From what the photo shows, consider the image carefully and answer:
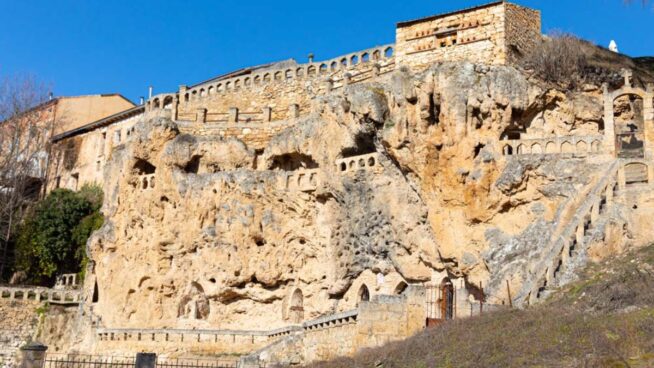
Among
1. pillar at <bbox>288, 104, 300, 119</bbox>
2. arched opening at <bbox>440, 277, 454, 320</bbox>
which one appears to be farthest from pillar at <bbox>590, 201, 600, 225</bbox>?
pillar at <bbox>288, 104, 300, 119</bbox>

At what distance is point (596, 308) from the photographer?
65.7 ft

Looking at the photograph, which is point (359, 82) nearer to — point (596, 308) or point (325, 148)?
point (325, 148)

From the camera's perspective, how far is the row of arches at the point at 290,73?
35812 millimetres

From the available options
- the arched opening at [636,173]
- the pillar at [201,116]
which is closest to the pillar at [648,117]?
the arched opening at [636,173]

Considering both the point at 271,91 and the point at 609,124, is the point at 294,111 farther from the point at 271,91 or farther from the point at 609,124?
the point at 609,124

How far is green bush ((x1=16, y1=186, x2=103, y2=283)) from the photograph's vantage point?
149ft

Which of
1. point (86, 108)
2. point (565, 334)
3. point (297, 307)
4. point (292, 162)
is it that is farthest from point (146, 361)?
point (86, 108)

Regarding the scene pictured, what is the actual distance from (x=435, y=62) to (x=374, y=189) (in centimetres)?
506

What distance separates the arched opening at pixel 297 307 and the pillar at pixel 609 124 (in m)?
13.3

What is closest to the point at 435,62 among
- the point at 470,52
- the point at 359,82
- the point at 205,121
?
the point at 470,52

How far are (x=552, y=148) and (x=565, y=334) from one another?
1113 cm

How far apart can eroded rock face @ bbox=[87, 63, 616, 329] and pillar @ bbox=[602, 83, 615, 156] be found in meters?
1.04

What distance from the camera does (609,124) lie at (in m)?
27.4

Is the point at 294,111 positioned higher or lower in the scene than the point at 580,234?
higher
